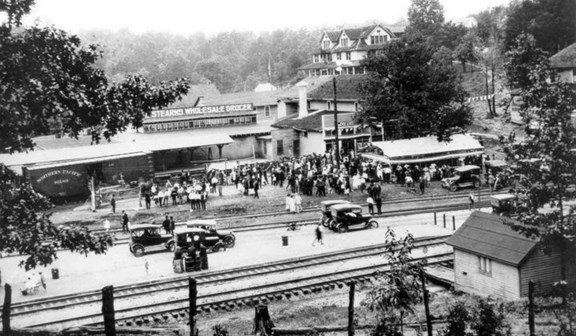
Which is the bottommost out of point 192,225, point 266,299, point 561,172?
point 266,299

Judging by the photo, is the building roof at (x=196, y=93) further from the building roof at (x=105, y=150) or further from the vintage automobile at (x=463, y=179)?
the vintage automobile at (x=463, y=179)

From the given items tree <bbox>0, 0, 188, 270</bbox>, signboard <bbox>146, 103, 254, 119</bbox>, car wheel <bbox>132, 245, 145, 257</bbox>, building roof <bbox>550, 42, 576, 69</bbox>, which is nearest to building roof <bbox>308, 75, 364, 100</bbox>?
signboard <bbox>146, 103, 254, 119</bbox>

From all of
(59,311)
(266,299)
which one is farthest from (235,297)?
(59,311)

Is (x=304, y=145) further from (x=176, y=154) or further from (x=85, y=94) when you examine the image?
(x=85, y=94)

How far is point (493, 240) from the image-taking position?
22453 millimetres

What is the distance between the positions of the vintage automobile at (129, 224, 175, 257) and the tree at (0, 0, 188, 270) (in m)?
16.7

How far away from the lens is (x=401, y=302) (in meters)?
14.0

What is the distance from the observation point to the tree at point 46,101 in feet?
36.1

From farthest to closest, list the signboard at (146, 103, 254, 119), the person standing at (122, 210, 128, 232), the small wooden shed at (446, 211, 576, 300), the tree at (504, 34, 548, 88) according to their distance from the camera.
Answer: the signboard at (146, 103, 254, 119) < the person standing at (122, 210, 128, 232) < the small wooden shed at (446, 211, 576, 300) < the tree at (504, 34, 548, 88)

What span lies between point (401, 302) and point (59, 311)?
1321 cm

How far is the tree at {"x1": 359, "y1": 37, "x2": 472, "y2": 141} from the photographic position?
46.7m

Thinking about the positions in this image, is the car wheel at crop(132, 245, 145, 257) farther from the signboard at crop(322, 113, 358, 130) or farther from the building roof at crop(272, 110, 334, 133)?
the building roof at crop(272, 110, 334, 133)

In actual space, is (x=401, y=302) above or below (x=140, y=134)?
below

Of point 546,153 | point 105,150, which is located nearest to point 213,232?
point 546,153
